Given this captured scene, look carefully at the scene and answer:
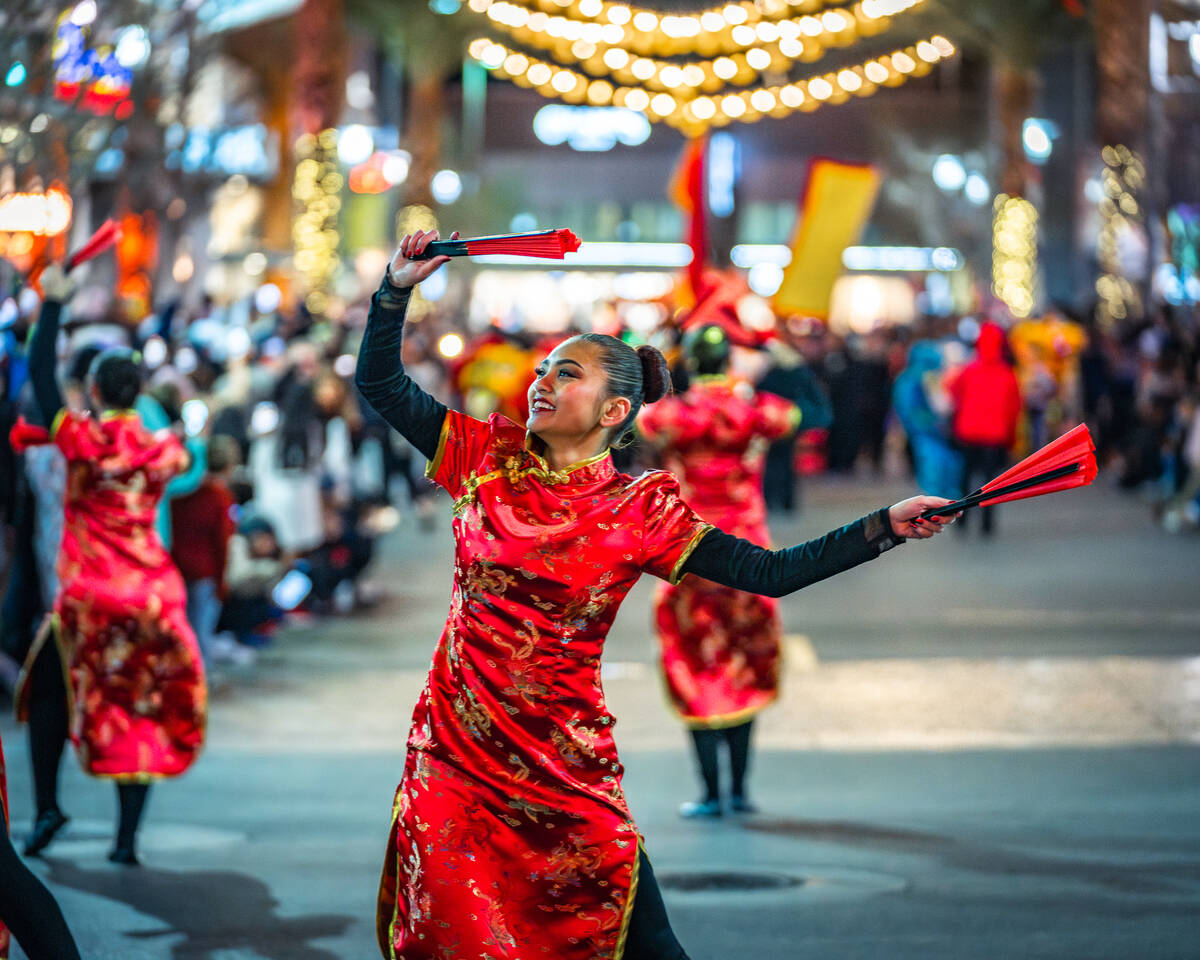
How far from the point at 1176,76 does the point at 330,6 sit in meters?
11.7

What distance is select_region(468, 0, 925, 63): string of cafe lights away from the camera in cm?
1590

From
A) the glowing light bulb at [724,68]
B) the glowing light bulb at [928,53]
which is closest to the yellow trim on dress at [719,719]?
the glowing light bulb at [724,68]

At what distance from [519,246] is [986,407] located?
526 inches

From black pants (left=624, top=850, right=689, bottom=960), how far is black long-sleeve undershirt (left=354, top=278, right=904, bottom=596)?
2.05 feet

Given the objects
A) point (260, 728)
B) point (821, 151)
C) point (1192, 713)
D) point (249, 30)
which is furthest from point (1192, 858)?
point (821, 151)

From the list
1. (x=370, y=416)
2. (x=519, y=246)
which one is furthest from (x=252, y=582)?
(x=519, y=246)

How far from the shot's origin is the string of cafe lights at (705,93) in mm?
17969

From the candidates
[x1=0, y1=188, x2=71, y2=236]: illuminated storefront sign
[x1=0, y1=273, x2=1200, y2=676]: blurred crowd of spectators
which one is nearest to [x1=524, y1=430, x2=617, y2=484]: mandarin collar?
[x1=0, y1=273, x2=1200, y2=676]: blurred crowd of spectators

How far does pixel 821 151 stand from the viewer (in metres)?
45.9

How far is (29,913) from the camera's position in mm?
3691

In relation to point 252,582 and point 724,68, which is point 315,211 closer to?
point 724,68

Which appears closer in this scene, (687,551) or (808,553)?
(808,553)

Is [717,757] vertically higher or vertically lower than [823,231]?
lower

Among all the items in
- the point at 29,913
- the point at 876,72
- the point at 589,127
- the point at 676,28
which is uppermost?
the point at 589,127
